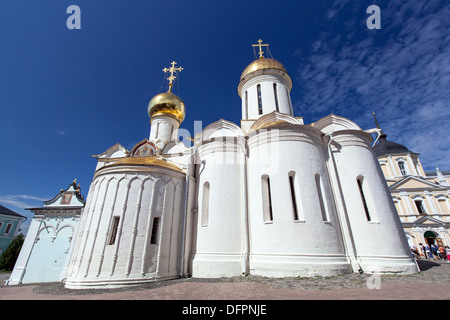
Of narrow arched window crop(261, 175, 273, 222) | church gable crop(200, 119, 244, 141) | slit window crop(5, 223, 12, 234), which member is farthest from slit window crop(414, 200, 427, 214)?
slit window crop(5, 223, 12, 234)

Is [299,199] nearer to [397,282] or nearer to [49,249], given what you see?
[397,282]

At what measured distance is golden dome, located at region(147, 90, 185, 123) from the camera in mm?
15297

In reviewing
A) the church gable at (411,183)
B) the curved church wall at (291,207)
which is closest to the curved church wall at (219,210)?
the curved church wall at (291,207)

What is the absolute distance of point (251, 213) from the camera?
8.80 metres

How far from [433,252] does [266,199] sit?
2029cm

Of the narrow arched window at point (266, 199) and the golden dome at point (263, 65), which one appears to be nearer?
the narrow arched window at point (266, 199)

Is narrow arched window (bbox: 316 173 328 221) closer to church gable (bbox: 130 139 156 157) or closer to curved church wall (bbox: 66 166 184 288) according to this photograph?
curved church wall (bbox: 66 166 184 288)

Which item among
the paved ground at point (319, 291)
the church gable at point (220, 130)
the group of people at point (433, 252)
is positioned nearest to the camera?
the paved ground at point (319, 291)

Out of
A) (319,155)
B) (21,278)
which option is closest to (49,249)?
(21,278)

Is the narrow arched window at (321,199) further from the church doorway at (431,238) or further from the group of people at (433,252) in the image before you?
the church doorway at (431,238)

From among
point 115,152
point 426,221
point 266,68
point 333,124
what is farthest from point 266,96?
point 426,221

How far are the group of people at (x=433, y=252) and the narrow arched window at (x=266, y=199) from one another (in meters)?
16.2

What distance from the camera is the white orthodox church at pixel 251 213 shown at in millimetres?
7516

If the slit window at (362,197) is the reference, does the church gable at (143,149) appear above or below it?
above
